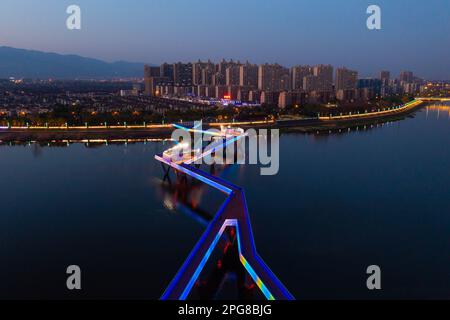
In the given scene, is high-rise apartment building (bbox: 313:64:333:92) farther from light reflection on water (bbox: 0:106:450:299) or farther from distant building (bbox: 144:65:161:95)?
light reflection on water (bbox: 0:106:450:299)

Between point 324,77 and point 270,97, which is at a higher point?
point 324,77

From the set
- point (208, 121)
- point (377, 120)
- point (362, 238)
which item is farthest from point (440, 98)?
point (362, 238)

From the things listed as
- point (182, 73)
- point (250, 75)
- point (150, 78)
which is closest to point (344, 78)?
point (250, 75)

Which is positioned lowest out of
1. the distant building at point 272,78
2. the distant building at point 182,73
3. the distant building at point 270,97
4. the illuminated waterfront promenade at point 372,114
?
the illuminated waterfront promenade at point 372,114

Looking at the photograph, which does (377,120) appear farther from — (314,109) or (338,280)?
(338,280)

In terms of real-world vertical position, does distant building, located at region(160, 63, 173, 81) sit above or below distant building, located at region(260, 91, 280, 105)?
above

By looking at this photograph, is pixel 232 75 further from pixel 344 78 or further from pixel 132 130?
pixel 132 130

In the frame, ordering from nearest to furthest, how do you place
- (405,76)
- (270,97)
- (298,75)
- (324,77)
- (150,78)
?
(270,97) < (324,77) < (298,75) < (150,78) < (405,76)

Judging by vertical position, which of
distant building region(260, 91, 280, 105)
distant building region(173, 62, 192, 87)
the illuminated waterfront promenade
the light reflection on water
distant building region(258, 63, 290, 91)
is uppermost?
distant building region(173, 62, 192, 87)

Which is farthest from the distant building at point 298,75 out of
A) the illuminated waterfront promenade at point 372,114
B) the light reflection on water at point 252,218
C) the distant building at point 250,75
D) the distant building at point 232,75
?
the light reflection on water at point 252,218

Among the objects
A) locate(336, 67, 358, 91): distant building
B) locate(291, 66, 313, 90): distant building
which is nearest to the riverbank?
locate(291, 66, 313, 90): distant building

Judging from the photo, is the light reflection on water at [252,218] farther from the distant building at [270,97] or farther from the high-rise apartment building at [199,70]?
the high-rise apartment building at [199,70]
